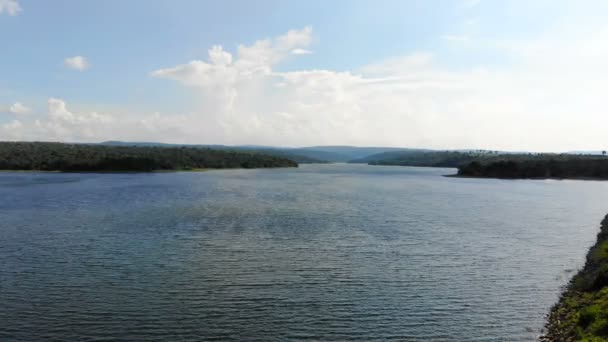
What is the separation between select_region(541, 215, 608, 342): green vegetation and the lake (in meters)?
0.91

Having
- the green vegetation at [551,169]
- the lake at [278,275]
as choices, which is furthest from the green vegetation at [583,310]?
the green vegetation at [551,169]

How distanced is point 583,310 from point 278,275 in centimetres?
1748

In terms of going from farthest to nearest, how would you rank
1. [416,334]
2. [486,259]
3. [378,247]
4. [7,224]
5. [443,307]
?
1. [7,224]
2. [378,247]
3. [486,259]
4. [443,307]
5. [416,334]

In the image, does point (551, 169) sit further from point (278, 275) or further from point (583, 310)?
point (278, 275)

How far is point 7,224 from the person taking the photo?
2036 inches

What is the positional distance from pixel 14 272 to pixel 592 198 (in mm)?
101841

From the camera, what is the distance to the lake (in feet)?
75.3

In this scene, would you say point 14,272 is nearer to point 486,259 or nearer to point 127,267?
point 127,267

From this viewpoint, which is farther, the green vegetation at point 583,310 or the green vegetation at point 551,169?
the green vegetation at point 551,169

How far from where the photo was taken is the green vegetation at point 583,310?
20484 millimetres

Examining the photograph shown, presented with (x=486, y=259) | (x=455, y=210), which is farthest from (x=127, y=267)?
(x=455, y=210)

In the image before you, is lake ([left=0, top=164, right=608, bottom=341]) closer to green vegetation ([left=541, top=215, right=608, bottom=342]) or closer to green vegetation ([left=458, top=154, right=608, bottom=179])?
green vegetation ([left=541, top=215, right=608, bottom=342])

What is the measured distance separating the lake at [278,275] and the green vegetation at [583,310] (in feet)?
2.98

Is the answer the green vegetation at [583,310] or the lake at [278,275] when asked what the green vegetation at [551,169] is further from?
the green vegetation at [583,310]
